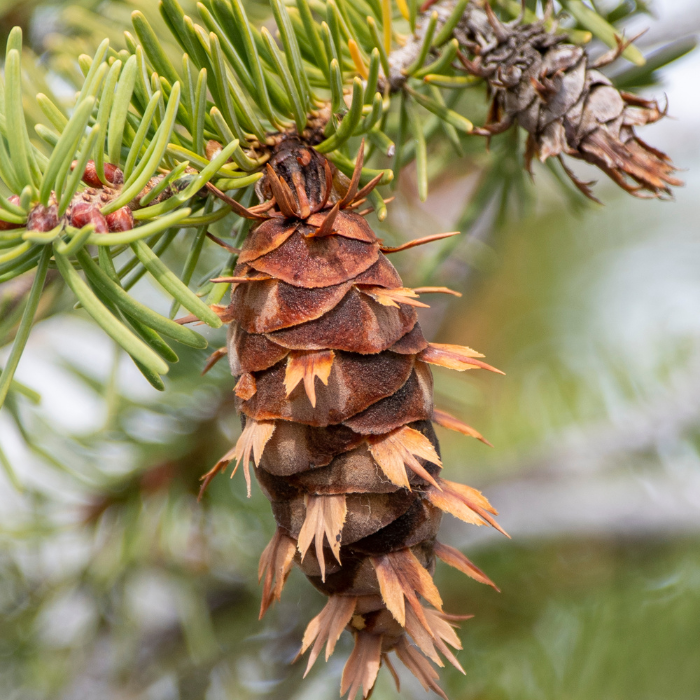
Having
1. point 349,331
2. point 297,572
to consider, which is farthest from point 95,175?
point 297,572

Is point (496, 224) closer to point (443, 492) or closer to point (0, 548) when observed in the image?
point (443, 492)

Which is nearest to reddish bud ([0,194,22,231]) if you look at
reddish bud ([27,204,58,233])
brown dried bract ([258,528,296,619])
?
reddish bud ([27,204,58,233])

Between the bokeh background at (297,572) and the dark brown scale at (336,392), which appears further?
the bokeh background at (297,572)

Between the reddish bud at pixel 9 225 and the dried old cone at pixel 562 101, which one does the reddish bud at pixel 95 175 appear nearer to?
the reddish bud at pixel 9 225

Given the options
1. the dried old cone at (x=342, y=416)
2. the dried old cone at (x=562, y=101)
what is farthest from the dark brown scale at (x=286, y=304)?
the dried old cone at (x=562, y=101)

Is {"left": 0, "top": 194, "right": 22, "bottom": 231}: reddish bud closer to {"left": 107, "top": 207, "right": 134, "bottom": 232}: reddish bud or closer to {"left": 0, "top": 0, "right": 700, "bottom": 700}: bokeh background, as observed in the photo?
{"left": 107, "top": 207, "right": 134, "bottom": 232}: reddish bud

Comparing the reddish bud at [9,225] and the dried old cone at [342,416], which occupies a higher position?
the reddish bud at [9,225]
